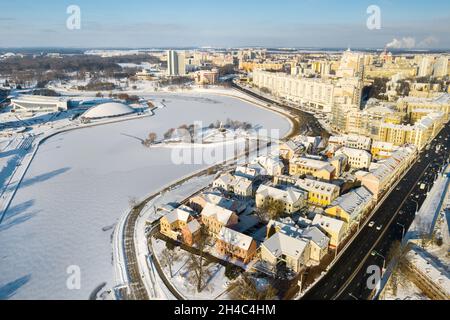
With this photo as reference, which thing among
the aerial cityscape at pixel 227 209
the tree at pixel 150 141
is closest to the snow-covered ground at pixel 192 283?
the aerial cityscape at pixel 227 209

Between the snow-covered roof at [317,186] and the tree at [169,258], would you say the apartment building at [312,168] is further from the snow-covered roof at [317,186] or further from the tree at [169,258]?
the tree at [169,258]

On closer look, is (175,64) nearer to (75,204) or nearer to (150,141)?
(150,141)

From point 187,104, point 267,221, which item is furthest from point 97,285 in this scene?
point 187,104

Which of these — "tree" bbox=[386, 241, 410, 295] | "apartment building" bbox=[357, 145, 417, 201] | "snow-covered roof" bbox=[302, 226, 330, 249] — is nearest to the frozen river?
"snow-covered roof" bbox=[302, 226, 330, 249]

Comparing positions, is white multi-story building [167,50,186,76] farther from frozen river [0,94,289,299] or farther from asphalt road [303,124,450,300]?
asphalt road [303,124,450,300]

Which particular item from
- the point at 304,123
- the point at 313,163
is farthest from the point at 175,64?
the point at 313,163
